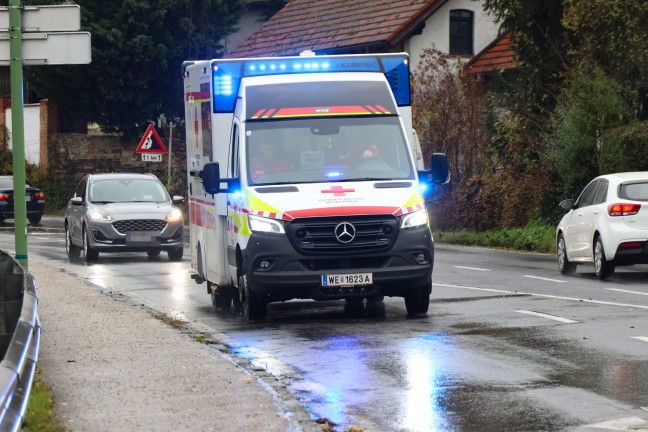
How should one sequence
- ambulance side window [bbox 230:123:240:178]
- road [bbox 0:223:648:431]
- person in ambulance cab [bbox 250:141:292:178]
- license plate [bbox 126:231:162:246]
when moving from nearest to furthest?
road [bbox 0:223:648:431] < person in ambulance cab [bbox 250:141:292:178] < ambulance side window [bbox 230:123:240:178] < license plate [bbox 126:231:162:246]

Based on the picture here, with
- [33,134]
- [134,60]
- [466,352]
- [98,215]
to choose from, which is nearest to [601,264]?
[466,352]

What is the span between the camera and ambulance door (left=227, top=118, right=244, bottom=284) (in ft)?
51.6

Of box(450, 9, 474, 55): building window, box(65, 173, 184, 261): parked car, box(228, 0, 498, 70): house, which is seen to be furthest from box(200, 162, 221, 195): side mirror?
box(450, 9, 474, 55): building window

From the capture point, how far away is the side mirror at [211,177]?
15.8 m

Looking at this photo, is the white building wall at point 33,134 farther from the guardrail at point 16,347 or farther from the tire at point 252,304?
the guardrail at point 16,347

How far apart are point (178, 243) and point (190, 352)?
1572 cm

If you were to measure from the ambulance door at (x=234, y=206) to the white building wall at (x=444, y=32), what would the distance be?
31.6 m

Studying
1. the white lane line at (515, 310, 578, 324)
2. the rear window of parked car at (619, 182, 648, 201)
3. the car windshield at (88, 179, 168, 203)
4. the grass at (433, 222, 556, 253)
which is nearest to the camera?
the white lane line at (515, 310, 578, 324)

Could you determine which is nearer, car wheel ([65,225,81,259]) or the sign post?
the sign post

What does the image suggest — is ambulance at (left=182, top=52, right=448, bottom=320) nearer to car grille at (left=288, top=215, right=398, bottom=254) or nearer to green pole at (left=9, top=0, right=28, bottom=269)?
car grille at (left=288, top=215, right=398, bottom=254)

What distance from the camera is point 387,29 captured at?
158ft

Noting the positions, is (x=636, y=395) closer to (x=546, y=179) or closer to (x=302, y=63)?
(x=302, y=63)

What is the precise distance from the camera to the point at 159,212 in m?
27.8

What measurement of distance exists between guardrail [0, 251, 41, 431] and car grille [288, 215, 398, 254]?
3787 mm
